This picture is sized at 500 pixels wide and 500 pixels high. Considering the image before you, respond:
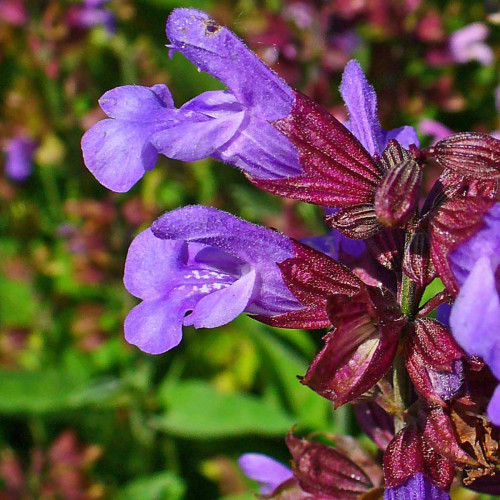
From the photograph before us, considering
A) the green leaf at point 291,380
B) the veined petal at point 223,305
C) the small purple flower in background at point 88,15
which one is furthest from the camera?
the small purple flower in background at point 88,15

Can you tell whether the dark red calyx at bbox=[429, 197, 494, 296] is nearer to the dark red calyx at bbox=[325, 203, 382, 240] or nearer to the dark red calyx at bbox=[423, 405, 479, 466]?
the dark red calyx at bbox=[325, 203, 382, 240]

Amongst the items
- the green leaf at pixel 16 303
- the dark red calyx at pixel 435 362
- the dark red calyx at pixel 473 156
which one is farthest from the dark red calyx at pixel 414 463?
the green leaf at pixel 16 303

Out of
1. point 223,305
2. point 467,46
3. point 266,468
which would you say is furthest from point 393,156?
point 467,46

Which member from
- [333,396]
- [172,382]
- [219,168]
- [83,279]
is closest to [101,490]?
[172,382]

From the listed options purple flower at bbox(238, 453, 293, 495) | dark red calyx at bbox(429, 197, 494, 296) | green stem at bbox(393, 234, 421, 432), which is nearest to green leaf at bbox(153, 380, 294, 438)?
purple flower at bbox(238, 453, 293, 495)

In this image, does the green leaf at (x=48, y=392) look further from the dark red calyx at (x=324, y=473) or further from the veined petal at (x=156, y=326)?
the veined petal at (x=156, y=326)

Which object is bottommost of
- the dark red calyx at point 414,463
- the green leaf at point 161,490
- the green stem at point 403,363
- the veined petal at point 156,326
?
the green leaf at point 161,490

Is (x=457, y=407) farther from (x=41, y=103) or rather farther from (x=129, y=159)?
(x=41, y=103)
